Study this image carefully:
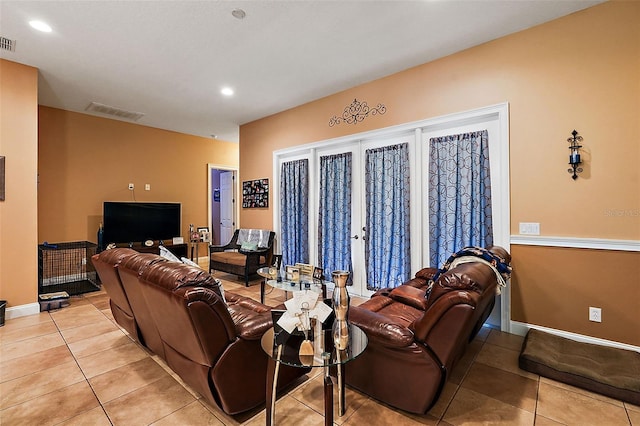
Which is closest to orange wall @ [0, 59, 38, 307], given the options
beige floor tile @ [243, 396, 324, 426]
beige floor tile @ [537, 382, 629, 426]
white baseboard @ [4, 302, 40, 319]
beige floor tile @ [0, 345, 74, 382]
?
white baseboard @ [4, 302, 40, 319]

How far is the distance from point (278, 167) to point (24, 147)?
336cm

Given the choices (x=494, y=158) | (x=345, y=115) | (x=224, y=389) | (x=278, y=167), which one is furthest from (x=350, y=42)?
(x=224, y=389)

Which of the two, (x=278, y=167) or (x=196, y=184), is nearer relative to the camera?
(x=278, y=167)

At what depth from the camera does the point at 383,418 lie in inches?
70.2

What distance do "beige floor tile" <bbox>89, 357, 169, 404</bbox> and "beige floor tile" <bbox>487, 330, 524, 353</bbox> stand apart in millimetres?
2965

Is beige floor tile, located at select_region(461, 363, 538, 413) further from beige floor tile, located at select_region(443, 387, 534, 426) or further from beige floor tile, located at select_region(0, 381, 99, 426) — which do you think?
beige floor tile, located at select_region(0, 381, 99, 426)

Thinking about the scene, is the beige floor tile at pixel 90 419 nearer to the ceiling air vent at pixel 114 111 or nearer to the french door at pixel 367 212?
the french door at pixel 367 212

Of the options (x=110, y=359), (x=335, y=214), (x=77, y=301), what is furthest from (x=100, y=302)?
(x=335, y=214)

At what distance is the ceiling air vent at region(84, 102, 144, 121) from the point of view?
15.9 ft

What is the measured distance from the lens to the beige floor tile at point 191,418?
174 centimetres

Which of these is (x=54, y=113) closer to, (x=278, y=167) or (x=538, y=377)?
(x=278, y=167)

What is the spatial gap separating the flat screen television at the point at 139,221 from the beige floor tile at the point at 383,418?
522cm

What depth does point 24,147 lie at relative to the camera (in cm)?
351

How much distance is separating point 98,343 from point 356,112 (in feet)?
13.3
